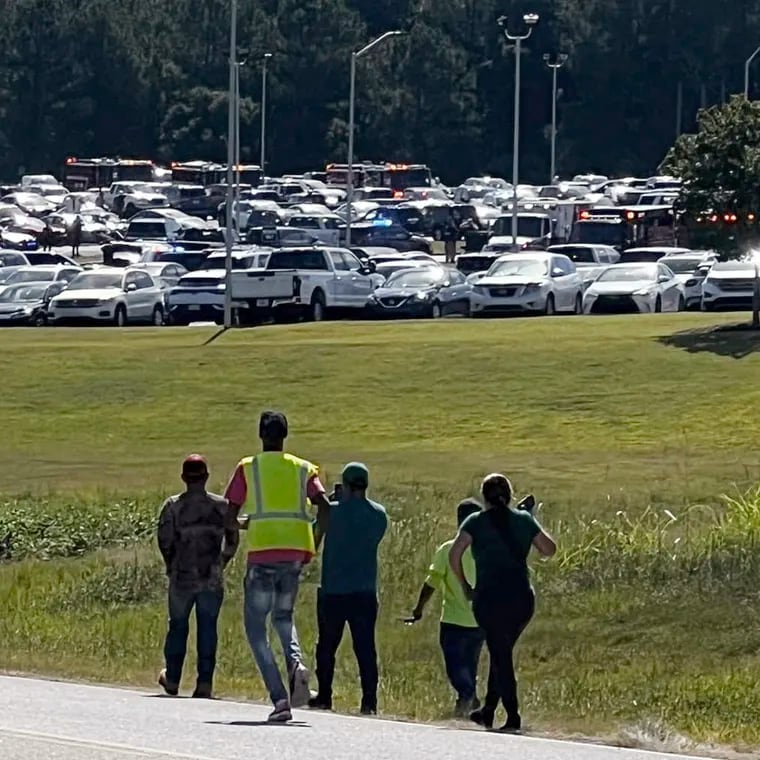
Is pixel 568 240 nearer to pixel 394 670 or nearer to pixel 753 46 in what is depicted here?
pixel 753 46

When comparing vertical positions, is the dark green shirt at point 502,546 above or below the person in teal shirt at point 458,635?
above

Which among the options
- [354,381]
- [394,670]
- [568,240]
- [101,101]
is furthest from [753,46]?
[394,670]

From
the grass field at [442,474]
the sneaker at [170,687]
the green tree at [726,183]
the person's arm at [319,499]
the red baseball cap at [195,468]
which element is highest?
the green tree at [726,183]

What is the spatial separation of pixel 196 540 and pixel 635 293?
3233 cm

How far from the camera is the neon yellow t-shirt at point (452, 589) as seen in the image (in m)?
13.5

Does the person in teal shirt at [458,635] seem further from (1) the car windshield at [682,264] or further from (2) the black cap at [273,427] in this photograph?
(1) the car windshield at [682,264]

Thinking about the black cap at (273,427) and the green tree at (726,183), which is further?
the green tree at (726,183)

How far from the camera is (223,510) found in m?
13.2

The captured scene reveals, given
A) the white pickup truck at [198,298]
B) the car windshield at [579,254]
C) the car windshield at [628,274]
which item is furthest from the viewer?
the car windshield at [579,254]

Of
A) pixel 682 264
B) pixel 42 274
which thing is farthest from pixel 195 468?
pixel 42 274

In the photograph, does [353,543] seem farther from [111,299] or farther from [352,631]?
[111,299]

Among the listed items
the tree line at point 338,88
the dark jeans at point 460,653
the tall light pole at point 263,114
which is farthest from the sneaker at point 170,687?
the tree line at point 338,88

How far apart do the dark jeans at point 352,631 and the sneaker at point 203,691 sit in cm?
79

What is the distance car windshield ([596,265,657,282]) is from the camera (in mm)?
45938
